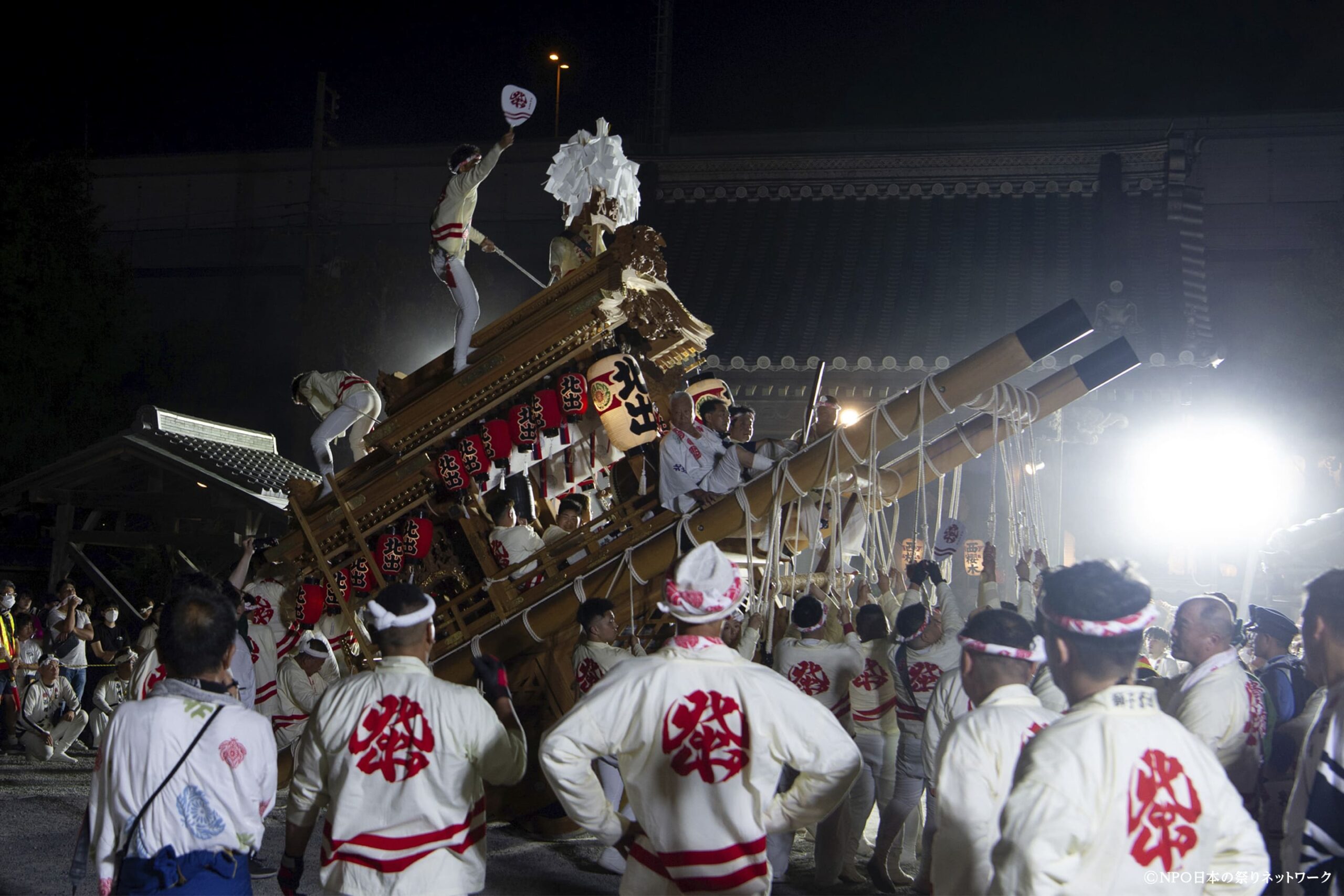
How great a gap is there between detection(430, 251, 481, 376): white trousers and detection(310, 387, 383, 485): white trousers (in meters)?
0.72

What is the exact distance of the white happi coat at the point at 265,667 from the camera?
7.78 metres

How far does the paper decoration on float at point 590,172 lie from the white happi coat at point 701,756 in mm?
4843

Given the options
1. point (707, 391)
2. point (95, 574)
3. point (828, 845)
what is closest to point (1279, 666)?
point (828, 845)

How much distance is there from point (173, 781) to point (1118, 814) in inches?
106

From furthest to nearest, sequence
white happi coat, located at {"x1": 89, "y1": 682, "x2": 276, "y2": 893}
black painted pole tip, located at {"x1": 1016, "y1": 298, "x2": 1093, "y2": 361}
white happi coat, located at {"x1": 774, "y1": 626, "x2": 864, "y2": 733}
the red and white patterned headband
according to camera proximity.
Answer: white happi coat, located at {"x1": 774, "y1": 626, "x2": 864, "y2": 733}, black painted pole tip, located at {"x1": 1016, "y1": 298, "x2": 1093, "y2": 361}, white happi coat, located at {"x1": 89, "y1": 682, "x2": 276, "y2": 893}, the red and white patterned headband

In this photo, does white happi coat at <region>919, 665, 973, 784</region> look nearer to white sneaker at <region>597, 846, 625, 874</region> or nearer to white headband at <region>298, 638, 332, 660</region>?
white sneaker at <region>597, 846, 625, 874</region>

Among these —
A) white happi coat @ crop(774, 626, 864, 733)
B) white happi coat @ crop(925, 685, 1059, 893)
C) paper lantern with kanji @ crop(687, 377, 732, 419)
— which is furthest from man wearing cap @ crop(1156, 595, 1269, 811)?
paper lantern with kanji @ crop(687, 377, 732, 419)

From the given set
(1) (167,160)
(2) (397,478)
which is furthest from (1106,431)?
(1) (167,160)

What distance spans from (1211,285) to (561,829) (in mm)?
12351

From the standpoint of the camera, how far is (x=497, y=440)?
7.20 m

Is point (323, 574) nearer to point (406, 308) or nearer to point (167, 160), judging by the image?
point (406, 308)

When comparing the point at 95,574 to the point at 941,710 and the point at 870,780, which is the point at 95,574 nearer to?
the point at 870,780

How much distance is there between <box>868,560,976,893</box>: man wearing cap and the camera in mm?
6691

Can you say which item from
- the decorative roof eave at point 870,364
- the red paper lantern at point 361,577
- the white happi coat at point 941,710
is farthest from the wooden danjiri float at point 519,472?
the decorative roof eave at point 870,364
